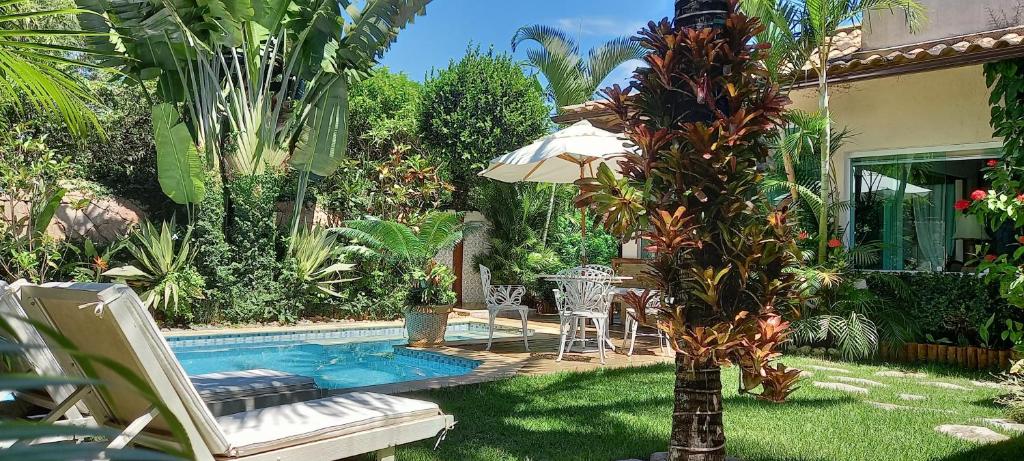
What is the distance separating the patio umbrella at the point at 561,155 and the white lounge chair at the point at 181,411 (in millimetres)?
5143

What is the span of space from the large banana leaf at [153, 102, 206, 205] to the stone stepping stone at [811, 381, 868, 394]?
1006 cm

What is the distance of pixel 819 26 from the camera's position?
968 cm

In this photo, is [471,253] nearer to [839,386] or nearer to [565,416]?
[839,386]

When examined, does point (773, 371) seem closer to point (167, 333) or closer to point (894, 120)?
point (894, 120)

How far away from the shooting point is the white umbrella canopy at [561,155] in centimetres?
972

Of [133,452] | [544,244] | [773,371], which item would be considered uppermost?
[544,244]

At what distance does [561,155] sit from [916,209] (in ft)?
16.9

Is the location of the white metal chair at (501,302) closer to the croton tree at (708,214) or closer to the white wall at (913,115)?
the white wall at (913,115)

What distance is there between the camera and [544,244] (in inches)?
671

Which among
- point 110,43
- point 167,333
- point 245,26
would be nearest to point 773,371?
point 167,333

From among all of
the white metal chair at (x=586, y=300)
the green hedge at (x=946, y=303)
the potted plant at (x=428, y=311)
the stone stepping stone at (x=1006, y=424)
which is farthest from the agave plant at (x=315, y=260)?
the stone stepping stone at (x=1006, y=424)

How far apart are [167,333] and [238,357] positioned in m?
1.69

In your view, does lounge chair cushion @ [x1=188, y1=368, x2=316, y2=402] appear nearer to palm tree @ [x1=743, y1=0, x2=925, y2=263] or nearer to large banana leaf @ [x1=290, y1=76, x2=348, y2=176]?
palm tree @ [x1=743, y1=0, x2=925, y2=263]

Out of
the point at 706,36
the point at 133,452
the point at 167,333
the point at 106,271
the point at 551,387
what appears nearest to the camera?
the point at 133,452
